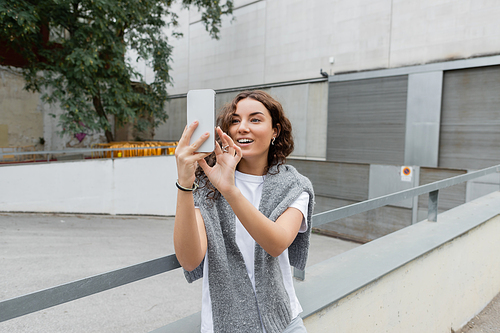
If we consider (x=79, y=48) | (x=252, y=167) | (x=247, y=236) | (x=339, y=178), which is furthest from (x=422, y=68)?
(x=247, y=236)

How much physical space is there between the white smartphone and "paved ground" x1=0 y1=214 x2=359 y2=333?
324 cm

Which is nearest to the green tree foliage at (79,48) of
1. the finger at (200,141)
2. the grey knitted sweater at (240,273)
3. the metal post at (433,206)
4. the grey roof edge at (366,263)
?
the metal post at (433,206)

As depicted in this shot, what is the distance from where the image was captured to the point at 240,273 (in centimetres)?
115

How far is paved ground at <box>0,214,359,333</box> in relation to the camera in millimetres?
3568

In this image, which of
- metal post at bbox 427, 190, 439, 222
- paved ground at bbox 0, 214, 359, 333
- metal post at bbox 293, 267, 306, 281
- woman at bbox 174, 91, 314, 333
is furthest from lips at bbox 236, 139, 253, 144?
paved ground at bbox 0, 214, 359, 333

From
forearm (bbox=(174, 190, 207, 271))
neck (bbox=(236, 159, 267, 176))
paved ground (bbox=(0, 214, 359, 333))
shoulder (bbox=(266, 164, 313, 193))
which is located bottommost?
paved ground (bbox=(0, 214, 359, 333))

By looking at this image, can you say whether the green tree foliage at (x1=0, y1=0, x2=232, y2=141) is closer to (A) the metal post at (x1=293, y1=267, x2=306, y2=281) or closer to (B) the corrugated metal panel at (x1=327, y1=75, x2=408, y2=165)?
(B) the corrugated metal panel at (x1=327, y1=75, x2=408, y2=165)

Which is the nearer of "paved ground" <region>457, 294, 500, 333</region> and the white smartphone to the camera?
the white smartphone

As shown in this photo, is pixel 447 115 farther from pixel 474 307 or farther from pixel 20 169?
pixel 20 169

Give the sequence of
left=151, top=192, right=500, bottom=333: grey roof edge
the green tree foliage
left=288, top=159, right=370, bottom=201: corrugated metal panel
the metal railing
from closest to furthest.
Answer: the metal railing < left=151, top=192, right=500, bottom=333: grey roof edge < the green tree foliage < left=288, top=159, right=370, bottom=201: corrugated metal panel

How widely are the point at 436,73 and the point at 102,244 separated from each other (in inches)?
365

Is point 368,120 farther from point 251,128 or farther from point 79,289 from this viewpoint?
point 79,289

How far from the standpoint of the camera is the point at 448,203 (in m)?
9.96

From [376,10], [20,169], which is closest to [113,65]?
[20,169]
